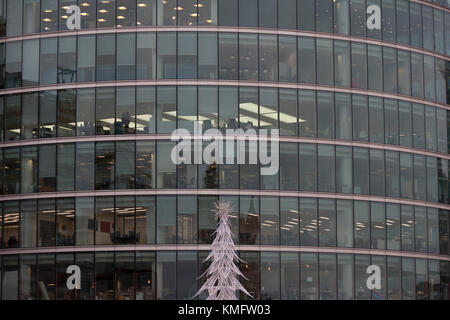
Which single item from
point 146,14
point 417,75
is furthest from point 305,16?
point 146,14

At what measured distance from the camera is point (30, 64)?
70.4 metres

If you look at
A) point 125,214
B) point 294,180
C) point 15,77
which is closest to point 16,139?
point 15,77

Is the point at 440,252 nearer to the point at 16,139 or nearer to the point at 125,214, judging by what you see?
the point at 125,214

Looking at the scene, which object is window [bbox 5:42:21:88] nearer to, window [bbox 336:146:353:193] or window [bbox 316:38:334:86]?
A: window [bbox 316:38:334:86]

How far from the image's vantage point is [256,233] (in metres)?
66.4

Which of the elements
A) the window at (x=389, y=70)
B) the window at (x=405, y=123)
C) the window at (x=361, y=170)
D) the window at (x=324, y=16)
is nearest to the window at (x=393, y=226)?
the window at (x=361, y=170)

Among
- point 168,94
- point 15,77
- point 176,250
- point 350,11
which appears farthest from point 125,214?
point 350,11

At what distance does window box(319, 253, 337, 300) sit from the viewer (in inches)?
2643

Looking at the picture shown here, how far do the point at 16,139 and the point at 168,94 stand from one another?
11.7 metres

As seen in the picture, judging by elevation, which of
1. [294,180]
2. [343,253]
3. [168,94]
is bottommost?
[343,253]

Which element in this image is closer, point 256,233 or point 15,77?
point 256,233

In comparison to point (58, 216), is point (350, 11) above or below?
above

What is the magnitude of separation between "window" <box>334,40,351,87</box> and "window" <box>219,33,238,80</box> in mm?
7513

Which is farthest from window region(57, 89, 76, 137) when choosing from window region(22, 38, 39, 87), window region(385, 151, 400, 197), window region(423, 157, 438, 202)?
window region(423, 157, 438, 202)
